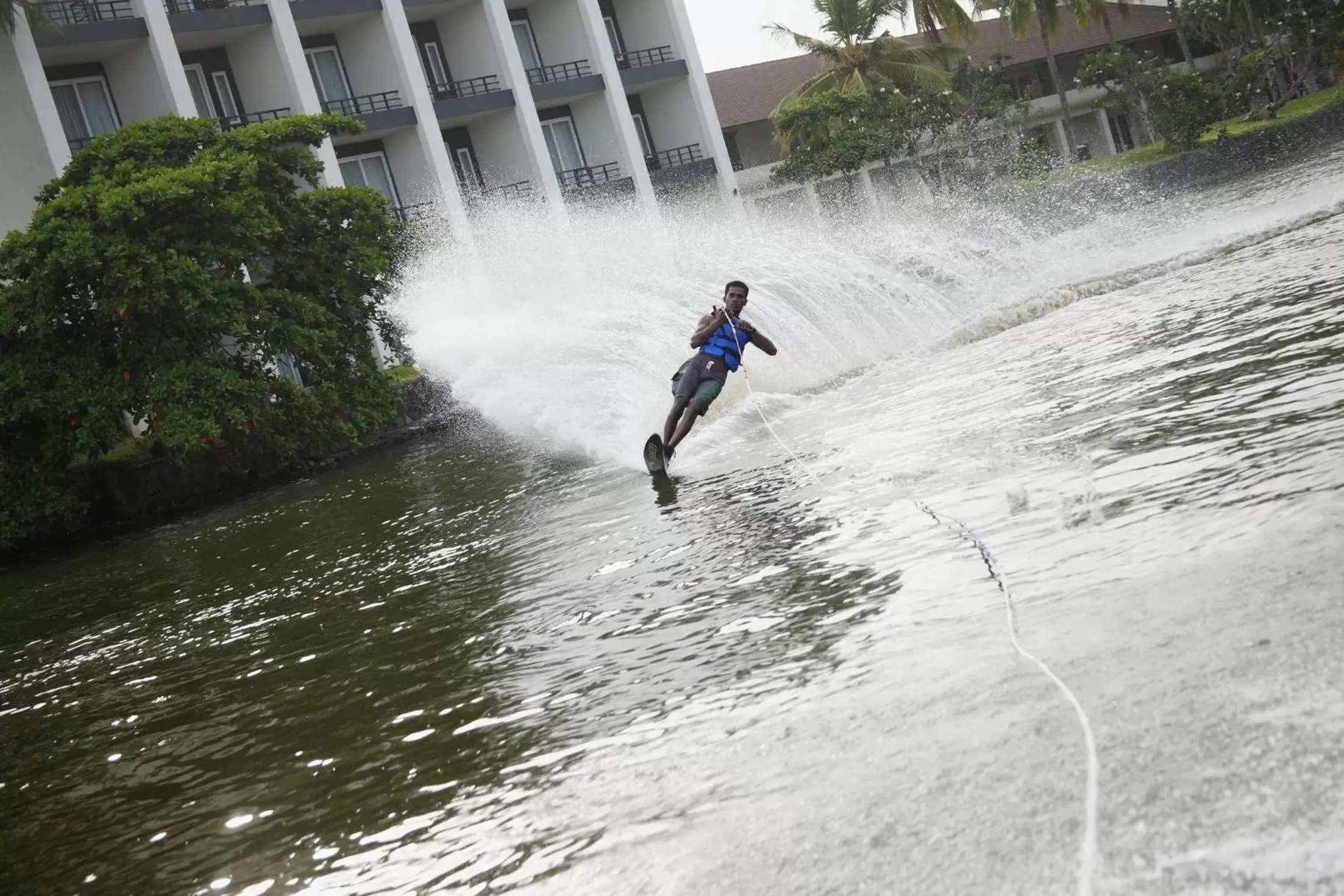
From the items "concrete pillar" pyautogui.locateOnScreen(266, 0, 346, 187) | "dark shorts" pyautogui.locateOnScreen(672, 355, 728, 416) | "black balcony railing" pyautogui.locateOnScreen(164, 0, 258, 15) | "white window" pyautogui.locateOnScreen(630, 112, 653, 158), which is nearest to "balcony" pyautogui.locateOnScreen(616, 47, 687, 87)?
"white window" pyautogui.locateOnScreen(630, 112, 653, 158)

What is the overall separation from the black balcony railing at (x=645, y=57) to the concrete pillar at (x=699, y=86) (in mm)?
388

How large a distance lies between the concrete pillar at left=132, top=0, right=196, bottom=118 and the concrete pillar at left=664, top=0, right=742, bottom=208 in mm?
17126

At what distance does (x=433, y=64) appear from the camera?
41250mm

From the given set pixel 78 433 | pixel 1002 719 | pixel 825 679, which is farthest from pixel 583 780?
pixel 78 433

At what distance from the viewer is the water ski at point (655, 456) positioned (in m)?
14.0

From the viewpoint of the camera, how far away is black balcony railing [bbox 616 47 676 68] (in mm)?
44844

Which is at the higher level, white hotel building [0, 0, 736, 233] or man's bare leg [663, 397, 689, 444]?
white hotel building [0, 0, 736, 233]

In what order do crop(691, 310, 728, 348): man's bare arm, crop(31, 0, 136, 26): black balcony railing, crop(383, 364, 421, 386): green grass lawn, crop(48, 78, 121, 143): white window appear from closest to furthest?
crop(691, 310, 728, 348): man's bare arm < crop(383, 364, 421, 386): green grass lawn < crop(31, 0, 136, 26): black balcony railing < crop(48, 78, 121, 143): white window

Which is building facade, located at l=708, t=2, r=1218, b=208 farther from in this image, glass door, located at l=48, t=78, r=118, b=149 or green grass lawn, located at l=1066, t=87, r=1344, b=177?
glass door, located at l=48, t=78, r=118, b=149

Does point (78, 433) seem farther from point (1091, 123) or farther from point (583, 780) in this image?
point (1091, 123)

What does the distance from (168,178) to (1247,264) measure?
55.2 ft

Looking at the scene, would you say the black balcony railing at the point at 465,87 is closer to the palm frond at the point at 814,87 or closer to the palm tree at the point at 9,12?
the palm tree at the point at 9,12

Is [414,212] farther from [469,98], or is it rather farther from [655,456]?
[655,456]

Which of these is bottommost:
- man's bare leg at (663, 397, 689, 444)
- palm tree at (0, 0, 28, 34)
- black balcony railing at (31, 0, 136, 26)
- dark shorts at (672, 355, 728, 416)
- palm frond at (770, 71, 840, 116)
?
man's bare leg at (663, 397, 689, 444)
